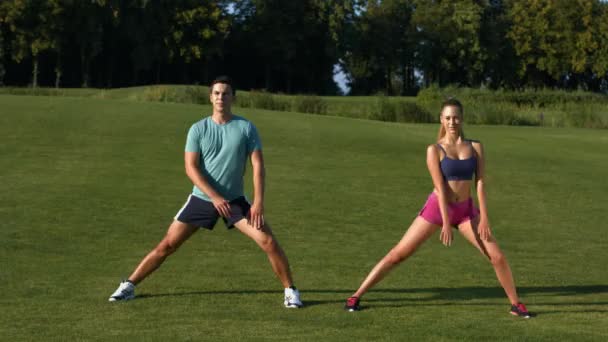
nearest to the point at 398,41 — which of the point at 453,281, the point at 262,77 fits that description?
the point at 262,77

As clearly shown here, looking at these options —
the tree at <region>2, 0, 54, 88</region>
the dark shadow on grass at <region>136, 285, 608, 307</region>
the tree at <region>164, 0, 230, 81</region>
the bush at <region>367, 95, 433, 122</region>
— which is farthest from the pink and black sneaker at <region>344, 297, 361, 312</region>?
the tree at <region>164, 0, 230, 81</region>

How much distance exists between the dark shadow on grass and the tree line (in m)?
77.8

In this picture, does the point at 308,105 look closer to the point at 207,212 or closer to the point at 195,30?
the point at 207,212

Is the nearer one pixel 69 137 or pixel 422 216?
pixel 422 216

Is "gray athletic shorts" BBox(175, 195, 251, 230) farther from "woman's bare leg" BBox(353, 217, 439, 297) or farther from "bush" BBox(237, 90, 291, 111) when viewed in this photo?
"bush" BBox(237, 90, 291, 111)

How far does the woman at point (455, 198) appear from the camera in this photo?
8.02m

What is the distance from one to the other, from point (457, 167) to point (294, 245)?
5455mm

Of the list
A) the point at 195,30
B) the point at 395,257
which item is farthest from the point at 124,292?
the point at 195,30

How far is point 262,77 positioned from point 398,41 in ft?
54.3

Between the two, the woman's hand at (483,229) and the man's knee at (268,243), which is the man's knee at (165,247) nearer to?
the man's knee at (268,243)

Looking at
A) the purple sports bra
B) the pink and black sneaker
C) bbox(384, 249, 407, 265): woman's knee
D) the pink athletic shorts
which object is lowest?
the pink and black sneaker

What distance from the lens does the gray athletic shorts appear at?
327 inches

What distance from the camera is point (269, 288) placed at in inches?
378

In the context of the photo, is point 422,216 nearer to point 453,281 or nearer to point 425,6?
point 453,281
